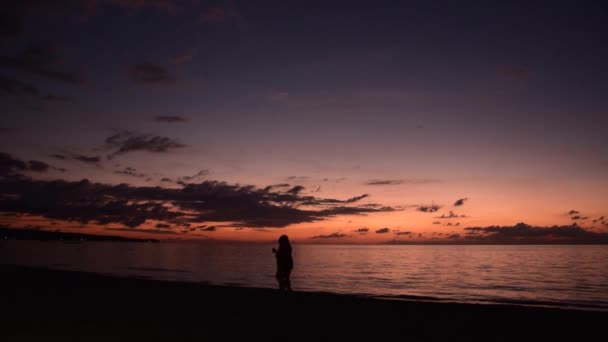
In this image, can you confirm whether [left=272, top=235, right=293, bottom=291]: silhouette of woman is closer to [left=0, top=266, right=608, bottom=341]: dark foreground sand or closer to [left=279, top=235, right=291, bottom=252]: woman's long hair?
[left=279, top=235, right=291, bottom=252]: woman's long hair

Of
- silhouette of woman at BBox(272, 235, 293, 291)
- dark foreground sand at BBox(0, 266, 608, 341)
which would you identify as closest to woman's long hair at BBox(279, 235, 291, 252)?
silhouette of woman at BBox(272, 235, 293, 291)

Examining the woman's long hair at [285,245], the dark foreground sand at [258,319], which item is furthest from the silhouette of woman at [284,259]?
the dark foreground sand at [258,319]

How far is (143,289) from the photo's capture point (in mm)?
20781

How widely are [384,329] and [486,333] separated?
8.62 feet

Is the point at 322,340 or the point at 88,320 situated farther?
the point at 88,320

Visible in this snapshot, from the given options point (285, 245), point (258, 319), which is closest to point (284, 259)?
point (285, 245)

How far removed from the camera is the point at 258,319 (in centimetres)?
1325

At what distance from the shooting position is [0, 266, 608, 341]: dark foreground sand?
11.1m

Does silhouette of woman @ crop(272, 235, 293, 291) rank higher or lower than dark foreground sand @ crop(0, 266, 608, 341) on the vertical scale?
higher

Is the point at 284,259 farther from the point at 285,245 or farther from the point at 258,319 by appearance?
the point at 258,319

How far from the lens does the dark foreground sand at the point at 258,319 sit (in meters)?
11.1

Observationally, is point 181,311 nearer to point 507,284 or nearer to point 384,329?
point 384,329

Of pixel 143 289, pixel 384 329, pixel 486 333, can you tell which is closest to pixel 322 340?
pixel 384 329

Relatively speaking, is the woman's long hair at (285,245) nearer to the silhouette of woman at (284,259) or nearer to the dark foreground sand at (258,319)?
the silhouette of woman at (284,259)
